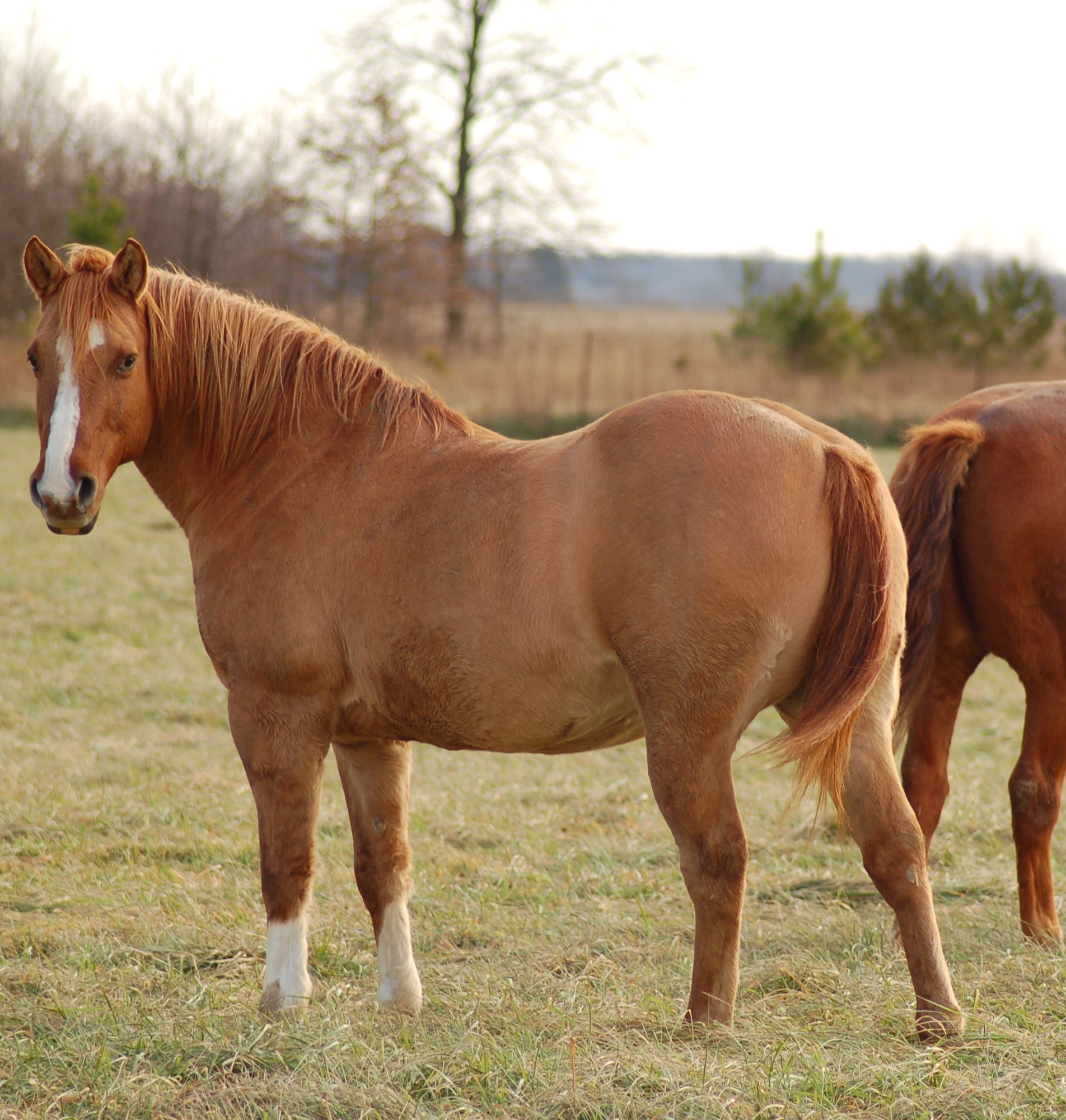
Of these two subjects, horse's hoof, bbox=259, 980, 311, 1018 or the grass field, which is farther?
horse's hoof, bbox=259, 980, 311, 1018

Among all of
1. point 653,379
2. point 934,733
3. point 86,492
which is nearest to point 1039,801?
point 934,733

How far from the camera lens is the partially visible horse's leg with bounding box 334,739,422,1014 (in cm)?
298

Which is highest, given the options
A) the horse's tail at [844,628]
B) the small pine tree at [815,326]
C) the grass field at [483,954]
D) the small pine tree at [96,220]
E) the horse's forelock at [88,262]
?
the small pine tree at [96,220]

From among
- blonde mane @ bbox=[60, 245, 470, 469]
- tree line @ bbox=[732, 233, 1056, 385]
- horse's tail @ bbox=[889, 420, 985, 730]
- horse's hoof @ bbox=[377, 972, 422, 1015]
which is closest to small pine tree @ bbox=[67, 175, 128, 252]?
tree line @ bbox=[732, 233, 1056, 385]

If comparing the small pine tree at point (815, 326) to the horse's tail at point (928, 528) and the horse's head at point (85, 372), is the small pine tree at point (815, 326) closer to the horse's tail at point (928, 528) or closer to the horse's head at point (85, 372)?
the horse's tail at point (928, 528)

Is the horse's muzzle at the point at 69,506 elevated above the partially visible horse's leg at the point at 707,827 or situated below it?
above

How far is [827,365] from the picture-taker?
19.1 m

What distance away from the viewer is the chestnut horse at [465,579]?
2.43m

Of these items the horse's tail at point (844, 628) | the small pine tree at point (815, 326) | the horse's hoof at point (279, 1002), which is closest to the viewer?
the horse's tail at point (844, 628)

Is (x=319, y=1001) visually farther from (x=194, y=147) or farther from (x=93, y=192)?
(x=194, y=147)

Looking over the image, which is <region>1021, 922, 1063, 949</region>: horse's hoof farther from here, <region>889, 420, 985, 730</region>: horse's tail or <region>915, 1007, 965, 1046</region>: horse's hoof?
<region>915, 1007, 965, 1046</region>: horse's hoof

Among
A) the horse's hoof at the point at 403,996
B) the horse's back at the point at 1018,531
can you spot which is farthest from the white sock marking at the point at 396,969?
the horse's back at the point at 1018,531

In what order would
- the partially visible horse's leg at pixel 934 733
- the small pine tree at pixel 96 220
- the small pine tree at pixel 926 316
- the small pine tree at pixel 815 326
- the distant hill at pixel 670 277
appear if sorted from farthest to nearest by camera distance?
the distant hill at pixel 670 277 → the small pine tree at pixel 926 316 → the small pine tree at pixel 815 326 → the small pine tree at pixel 96 220 → the partially visible horse's leg at pixel 934 733

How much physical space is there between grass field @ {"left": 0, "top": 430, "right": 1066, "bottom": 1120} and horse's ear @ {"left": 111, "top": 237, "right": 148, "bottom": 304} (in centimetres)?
176
